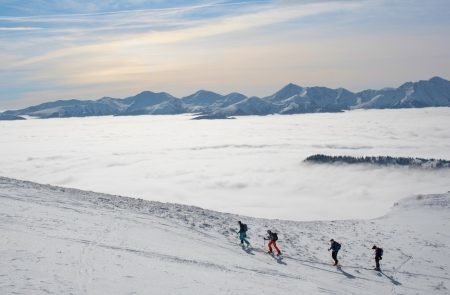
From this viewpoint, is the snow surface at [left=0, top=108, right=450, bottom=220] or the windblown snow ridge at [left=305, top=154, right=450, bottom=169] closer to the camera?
the snow surface at [left=0, top=108, right=450, bottom=220]

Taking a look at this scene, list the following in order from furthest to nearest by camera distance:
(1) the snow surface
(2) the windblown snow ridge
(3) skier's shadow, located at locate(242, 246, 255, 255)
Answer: (2) the windblown snow ridge < (1) the snow surface < (3) skier's shadow, located at locate(242, 246, 255, 255)

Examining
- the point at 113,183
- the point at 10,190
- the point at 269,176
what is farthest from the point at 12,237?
the point at 269,176

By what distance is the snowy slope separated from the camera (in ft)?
53.8

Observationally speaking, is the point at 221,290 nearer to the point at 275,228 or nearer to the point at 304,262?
the point at 304,262

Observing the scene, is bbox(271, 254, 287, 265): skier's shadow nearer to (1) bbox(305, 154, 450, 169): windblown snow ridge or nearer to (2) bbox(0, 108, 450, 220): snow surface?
(2) bbox(0, 108, 450, 220): snow surface

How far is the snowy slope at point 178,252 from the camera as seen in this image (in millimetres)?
16391

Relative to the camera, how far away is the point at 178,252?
69.8 ft

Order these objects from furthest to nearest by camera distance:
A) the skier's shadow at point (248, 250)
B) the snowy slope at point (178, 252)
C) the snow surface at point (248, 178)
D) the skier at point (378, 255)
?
the snow surface at point (248, 178), the skier at point (378, 255), the skier's shadow at point (248, 250), the snowy slope at point (178, 252)

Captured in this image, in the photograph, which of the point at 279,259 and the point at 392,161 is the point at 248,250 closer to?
the point at 279,259

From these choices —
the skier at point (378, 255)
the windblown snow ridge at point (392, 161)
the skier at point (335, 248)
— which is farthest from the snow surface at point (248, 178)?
the skier at point (335, 248)

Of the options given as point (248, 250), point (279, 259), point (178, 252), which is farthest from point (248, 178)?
point (178, 252)

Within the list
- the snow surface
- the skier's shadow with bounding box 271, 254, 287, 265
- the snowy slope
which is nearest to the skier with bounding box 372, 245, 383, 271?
the snowy slope

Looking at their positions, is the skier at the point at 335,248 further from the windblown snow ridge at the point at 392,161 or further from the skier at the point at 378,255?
the windblown snow ridge at the point at 392,161

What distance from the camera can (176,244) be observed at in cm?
2281
